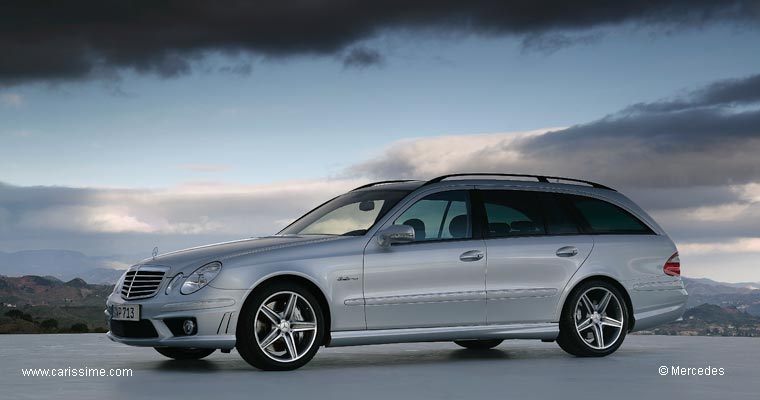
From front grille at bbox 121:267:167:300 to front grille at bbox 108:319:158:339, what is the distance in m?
0.24

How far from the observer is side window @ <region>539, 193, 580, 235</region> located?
1207cm

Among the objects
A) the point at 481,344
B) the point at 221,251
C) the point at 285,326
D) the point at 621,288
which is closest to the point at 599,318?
the point at 621,288

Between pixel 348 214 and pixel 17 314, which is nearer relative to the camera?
pixel 348 214

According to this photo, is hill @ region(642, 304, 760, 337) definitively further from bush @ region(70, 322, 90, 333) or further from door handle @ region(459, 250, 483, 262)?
bush @ region(70, 322, 90, 333)

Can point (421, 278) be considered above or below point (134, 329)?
above

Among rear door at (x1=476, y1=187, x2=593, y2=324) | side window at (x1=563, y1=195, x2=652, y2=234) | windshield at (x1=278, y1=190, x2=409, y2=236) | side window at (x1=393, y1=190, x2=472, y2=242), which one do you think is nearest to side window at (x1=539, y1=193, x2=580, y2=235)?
rear door at (x1=476, y1=187, x2=593, y2=324)

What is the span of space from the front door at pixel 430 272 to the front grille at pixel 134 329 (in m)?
2.00

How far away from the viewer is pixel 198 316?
392 inches

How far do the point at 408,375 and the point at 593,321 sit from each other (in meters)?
3.07

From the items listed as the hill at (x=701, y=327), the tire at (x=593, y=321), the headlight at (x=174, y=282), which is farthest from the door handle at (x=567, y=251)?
the headlight at (x=174, y=282)

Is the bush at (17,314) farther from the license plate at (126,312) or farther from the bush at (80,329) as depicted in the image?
the license plate at (126,312)

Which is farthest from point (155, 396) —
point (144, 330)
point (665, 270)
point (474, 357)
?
point (665, 270)

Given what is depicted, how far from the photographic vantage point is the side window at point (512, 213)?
1161cm

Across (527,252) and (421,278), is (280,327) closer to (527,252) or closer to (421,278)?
(421,278)
